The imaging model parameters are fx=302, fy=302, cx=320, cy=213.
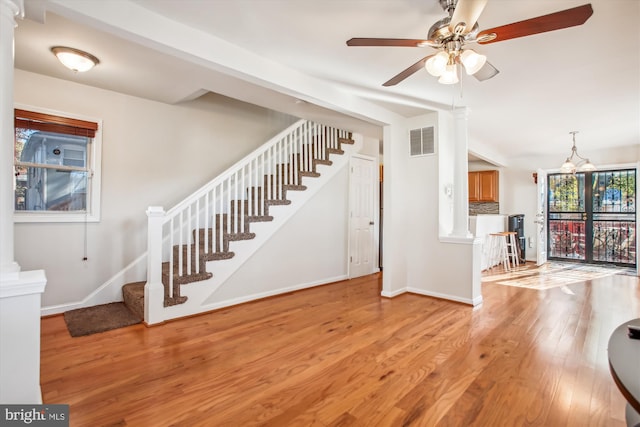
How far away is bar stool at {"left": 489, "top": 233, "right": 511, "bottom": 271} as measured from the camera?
6.50m

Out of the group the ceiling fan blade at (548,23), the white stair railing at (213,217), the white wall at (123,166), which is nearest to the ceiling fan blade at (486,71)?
the ceiling fan blade at (548,23)

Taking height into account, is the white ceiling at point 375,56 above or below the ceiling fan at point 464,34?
above

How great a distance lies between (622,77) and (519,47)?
153 centimetres

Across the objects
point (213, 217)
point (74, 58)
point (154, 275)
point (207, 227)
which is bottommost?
point (154, 275)

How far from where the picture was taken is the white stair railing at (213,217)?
312 cm

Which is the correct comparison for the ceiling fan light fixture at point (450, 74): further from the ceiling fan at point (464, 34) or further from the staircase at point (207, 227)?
the staircase at point (207, 227)

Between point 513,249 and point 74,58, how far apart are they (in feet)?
26.2

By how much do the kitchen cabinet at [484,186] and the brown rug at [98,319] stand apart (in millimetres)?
7664

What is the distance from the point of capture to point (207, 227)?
11.2ft

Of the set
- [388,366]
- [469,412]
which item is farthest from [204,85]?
[469,412]

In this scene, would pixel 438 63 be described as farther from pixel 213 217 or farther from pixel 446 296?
pixel 446 296

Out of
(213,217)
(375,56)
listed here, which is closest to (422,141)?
(375,56)

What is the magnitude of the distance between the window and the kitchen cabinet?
786 centimetres

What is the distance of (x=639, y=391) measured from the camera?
2.39ft
